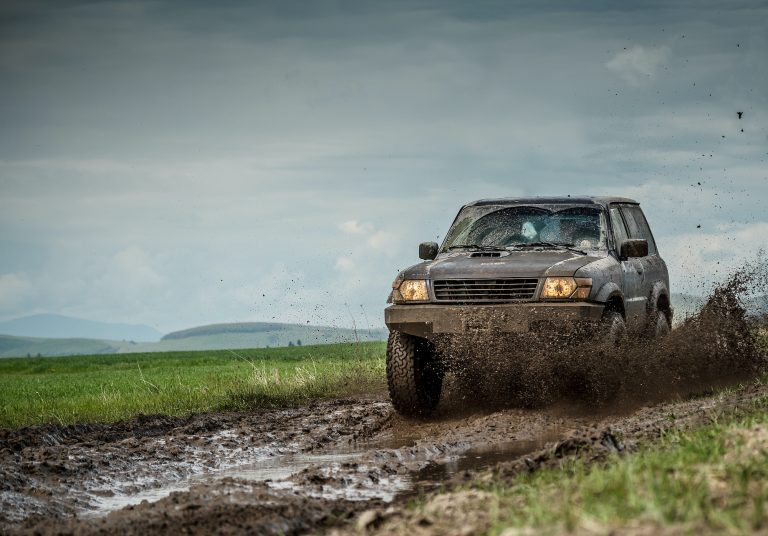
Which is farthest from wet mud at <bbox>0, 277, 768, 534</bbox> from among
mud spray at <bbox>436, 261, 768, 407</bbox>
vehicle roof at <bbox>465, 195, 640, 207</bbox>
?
vehicle roof at <bbox>465, 195, 640, 207</bbox>

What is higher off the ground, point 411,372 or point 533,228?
point 533,228

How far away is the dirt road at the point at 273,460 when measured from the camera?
22.0 ft

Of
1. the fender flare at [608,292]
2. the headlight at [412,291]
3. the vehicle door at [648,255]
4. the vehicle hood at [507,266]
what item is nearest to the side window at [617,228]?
the vehicle door at [648,255]

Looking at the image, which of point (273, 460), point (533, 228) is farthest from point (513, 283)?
point (273, 460)

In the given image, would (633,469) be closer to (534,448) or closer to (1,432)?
(534,448)

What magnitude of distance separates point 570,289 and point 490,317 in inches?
33.1

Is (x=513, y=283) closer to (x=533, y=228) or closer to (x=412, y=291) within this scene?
(x=412, y=291)

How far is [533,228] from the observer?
12031 millimetres

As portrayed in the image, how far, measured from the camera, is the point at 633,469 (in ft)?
19.2

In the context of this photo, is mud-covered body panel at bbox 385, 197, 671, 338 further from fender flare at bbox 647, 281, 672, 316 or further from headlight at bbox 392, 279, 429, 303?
fender flare at bbox 647, 281, 672, 316

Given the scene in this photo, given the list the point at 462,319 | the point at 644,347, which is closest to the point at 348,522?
the point at 462,319

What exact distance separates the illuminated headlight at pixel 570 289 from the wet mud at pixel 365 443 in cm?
57

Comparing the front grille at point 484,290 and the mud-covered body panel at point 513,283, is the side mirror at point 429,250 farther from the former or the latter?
the front grille at point 484,290

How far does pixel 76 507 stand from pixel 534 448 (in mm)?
3865
